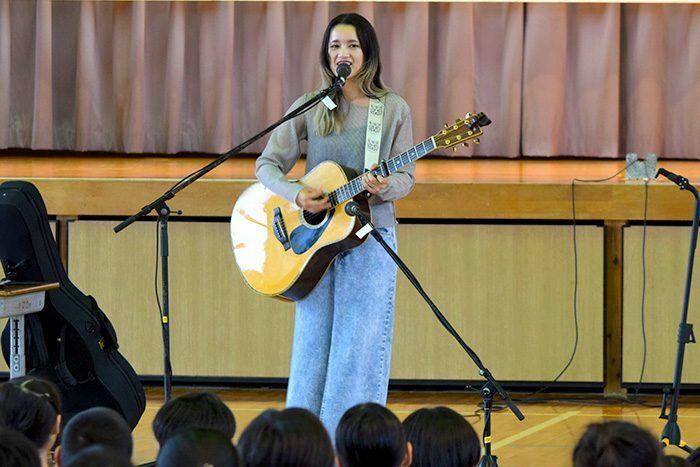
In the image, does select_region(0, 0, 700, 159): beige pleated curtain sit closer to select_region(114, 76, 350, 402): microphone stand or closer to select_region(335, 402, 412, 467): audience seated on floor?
select_region(114, 76, 350, 402): microphone stand

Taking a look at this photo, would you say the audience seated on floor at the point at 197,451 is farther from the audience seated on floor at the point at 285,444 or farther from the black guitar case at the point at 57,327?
the black guitar case at the point at 57,327

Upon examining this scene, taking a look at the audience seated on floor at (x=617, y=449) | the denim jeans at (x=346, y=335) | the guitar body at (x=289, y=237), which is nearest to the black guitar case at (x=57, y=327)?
the guitar body at (x=289, y=237)

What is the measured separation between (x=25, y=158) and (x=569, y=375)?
12.6 feet

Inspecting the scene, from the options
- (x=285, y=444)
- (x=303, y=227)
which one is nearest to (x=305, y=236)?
(x=303, y=227)

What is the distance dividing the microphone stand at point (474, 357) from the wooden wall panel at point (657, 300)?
2014 millimetres

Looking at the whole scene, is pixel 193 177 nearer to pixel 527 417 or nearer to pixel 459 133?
pixel 459 133

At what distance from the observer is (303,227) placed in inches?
175

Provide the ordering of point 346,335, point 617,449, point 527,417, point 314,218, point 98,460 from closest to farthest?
point 98,460
point 617,449
point 346,335
point 314,218
point 527,417

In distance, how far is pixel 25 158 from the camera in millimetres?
8055

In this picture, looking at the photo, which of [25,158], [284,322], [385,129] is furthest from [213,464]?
[25,158]

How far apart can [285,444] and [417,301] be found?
3630 millimetres

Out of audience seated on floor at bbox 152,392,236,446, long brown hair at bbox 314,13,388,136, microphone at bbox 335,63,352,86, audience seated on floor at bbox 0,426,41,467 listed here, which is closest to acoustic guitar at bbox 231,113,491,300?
long brown hair at bbox 314,13,388,136

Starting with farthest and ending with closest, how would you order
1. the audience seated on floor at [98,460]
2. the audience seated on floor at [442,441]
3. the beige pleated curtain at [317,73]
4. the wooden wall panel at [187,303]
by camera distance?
the beige pleated curtain at [317,73] < the wooden wall panel at [187,303] < the audience seated on floor at [442,441] < the audience seated on floor at [98,460]

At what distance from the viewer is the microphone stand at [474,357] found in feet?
12.7
